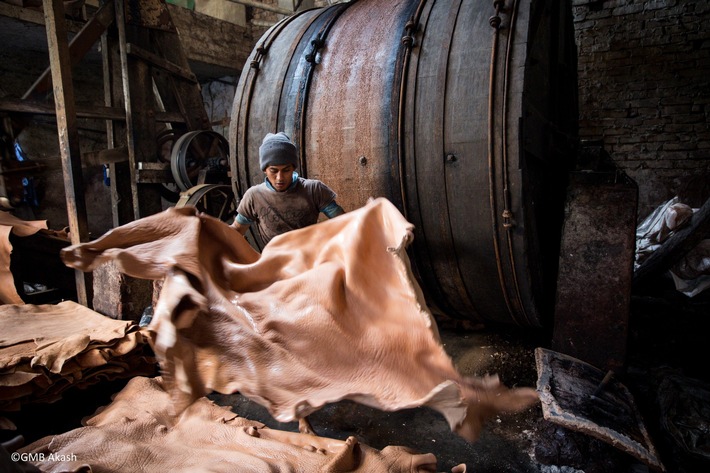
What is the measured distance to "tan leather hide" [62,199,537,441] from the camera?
146 centimetres

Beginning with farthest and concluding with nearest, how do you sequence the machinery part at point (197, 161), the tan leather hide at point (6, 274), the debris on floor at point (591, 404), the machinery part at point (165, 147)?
the machinery part at point (165, 147), the machinery part at point (197, 161), the tan leather hide at point (6, 274), the debris on floor at point (591, 404)

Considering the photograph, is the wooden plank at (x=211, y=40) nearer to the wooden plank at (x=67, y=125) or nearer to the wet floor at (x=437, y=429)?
the wooden plank at (x=67, y=125)

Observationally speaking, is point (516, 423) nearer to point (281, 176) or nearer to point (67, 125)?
point (281, 176)

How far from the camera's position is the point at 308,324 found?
161 cm

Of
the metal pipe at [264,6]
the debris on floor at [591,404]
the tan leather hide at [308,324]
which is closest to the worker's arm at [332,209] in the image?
the tan leather hide at [308,324]

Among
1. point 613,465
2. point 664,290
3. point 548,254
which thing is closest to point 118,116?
point 548,254

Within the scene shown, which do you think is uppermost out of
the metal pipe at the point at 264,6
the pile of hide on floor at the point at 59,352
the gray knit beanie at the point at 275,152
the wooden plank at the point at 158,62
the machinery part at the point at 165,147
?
the metal pipe at the point at 264,6

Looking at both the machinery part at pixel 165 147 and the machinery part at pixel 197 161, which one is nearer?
the machinery part at pixel 197 161

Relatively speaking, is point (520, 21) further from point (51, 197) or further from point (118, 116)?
point (51, 197)

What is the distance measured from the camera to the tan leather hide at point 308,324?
1.46m

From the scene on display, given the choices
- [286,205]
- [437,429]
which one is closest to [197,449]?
[437,429]

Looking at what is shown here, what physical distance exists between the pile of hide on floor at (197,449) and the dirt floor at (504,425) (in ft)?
1.25

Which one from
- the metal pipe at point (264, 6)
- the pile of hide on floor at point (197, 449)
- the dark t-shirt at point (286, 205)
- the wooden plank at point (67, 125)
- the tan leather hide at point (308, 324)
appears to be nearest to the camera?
the tan leather hide at point (308, 324)

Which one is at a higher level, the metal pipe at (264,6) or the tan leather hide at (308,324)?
the metal pipe at (264,6)
